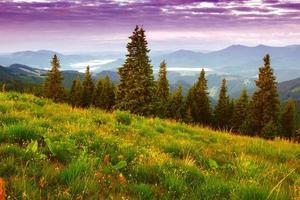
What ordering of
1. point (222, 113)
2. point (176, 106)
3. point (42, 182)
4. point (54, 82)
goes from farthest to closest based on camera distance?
point (222, 113)
point (176, 106)
point (54, 82)
point (42, 182)

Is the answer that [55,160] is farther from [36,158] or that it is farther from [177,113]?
[177,113]

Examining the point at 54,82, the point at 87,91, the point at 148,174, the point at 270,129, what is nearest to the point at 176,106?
the point at 87,91

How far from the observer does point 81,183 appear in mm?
5371

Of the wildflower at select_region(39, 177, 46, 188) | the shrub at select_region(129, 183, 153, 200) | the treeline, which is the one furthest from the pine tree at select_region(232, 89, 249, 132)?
the wildflower at select_region(39, 177, 46, 188)

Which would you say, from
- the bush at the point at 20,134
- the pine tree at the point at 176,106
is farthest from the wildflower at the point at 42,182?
the pine tree at the point at 176,106

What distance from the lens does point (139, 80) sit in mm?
58750

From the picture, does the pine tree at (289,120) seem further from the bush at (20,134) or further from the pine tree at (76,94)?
the bush at (20,134)

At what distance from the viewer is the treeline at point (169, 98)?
58.7m

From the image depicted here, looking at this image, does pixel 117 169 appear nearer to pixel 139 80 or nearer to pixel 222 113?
pixel 139 80

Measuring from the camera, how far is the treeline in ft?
193

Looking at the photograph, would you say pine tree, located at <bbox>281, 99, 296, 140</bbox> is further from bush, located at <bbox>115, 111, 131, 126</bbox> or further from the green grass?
the green grass

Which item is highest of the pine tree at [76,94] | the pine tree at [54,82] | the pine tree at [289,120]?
the pine tree at [54,82]

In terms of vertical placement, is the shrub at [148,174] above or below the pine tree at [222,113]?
above

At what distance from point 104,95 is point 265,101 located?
37.8 meters
